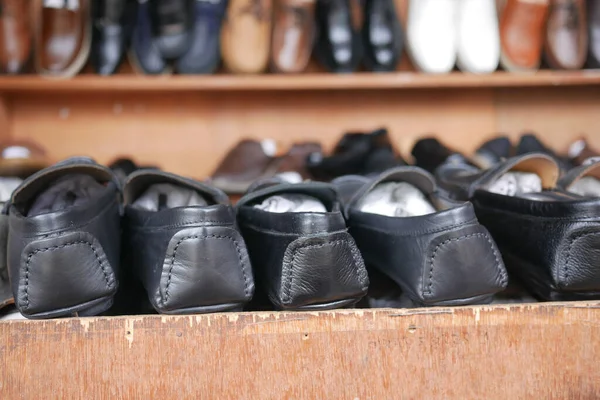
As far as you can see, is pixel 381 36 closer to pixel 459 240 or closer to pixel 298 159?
pixel 298 159

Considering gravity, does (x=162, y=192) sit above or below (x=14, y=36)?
below

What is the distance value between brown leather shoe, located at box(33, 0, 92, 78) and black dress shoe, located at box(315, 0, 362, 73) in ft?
1.87

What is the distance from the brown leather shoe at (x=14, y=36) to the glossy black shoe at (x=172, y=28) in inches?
11.8

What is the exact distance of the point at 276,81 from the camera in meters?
1.17

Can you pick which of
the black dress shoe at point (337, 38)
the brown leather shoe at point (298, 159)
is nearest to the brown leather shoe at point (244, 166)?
the brown leather shoe at point (298, 159)

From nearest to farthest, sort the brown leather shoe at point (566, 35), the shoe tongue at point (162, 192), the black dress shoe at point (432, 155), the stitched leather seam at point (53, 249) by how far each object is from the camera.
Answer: the stitched leather seam at point (53, 249) < the shoe tongue at point (162, 192) < the black dress shoe at point (432, 155) < the brown leather shoe at point (566, 35)

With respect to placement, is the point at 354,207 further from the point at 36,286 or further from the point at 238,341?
the point at 36,286

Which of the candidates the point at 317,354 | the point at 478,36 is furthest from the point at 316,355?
the point at 478,36

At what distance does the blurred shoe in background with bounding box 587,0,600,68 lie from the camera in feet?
3.95

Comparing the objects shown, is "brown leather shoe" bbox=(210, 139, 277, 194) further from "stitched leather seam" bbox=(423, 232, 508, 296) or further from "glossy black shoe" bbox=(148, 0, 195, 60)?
"stitched leather seam" bbox=(423, 232, 508, 296)

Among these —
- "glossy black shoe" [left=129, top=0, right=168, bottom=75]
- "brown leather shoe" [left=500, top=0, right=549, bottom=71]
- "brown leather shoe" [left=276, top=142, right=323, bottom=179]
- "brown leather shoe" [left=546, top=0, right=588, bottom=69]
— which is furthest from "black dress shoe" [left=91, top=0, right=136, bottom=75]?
"brown leather shoe" [left=546, top=0, right=588, bottom=69]

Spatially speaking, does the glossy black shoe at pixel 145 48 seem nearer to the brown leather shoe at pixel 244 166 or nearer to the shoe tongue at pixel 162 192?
the brown leather shoe at pixel 244 166

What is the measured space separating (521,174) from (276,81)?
61 cm

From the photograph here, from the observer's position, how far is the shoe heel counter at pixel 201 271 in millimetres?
524
